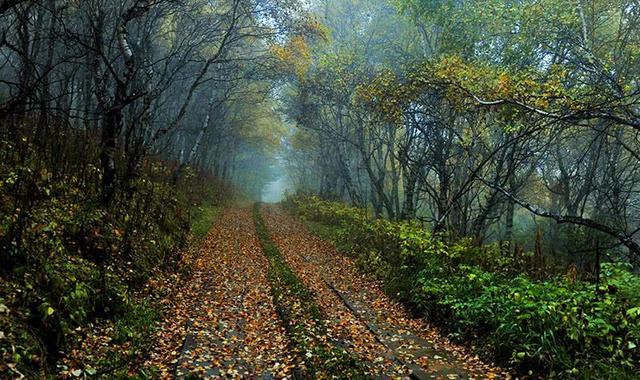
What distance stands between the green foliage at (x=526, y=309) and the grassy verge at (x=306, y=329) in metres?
2.14

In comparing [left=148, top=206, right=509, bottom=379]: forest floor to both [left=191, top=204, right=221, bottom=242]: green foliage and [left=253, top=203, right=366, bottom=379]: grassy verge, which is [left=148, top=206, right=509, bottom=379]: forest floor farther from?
[left=191, top=204, right=221, bottom=242]: green foliage

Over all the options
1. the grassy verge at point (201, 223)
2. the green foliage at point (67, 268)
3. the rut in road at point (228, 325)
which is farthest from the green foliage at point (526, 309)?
the grassy verge at point (201, 223)

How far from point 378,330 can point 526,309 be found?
2.49 m

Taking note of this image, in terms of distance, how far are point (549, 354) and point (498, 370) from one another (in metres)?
0.77

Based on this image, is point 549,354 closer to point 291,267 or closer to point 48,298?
point 48,298

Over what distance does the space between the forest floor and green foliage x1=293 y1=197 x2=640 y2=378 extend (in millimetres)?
433

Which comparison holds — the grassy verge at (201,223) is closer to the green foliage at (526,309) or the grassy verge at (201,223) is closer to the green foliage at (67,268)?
the green foliage at (67,268)

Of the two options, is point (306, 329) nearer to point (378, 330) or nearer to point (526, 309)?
point (378, 330)

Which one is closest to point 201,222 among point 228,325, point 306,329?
point 228,325

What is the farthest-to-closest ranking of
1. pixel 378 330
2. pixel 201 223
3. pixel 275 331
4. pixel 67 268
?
pixel 201 223 < pixel 378 330 < pixel 275 331 < pixel 67 268

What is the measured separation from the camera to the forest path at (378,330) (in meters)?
6.18

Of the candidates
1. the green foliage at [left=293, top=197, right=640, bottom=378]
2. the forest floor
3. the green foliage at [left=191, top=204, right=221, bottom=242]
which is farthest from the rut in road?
the green foliage at [left=293, top=197, right=640, bottom=378]

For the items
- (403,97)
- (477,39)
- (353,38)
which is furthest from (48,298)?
(353,38)

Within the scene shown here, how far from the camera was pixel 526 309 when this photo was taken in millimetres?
6395
